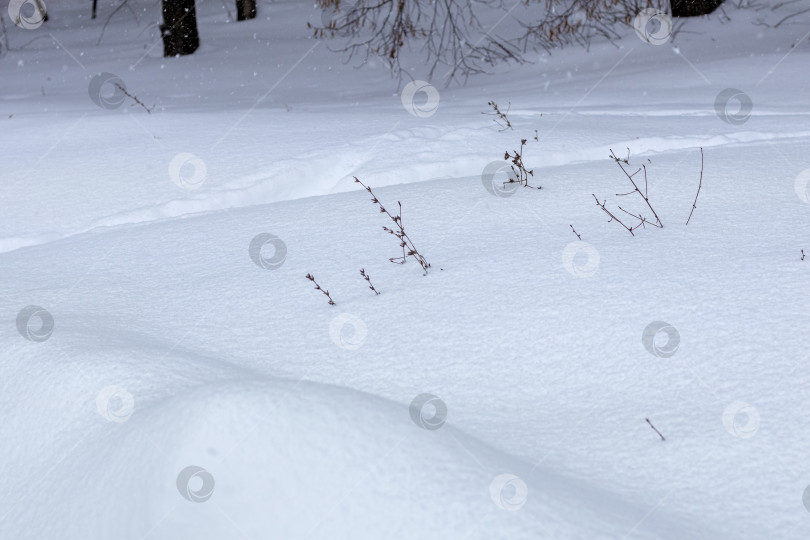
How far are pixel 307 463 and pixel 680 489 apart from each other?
70cm

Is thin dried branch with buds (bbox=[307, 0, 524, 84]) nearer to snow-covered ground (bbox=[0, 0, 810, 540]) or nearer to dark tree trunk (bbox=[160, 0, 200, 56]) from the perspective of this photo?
dark tree trunk (bbox=[160, 0, 200, 56])

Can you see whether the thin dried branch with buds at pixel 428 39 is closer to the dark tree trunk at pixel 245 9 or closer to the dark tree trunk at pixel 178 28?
the dark tree trunk at pixel 178 28

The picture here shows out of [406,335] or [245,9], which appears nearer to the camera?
[406,335]

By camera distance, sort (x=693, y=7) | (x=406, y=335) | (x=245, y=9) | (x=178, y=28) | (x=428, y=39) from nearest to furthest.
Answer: (x=406, y=335) < (x=428, y=39) < (x=693, y=7) < (x=178, y=28) < (x=245, y=9)

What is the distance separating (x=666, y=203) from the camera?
285 centimetres

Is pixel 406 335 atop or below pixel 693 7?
atop

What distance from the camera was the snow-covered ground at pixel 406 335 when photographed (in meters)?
1.34

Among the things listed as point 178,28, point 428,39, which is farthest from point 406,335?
point 178,28

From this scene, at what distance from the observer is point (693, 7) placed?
8625 millimetres

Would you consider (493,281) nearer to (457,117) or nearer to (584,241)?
(584,241)

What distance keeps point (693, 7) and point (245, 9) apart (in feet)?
26.9

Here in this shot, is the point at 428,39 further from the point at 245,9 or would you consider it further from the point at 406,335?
the point at 245,9

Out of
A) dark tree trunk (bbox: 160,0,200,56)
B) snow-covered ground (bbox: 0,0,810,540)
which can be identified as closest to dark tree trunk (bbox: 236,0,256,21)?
dark tree trunk (bbox: 160,0,200,56)

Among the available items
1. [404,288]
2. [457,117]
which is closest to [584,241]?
[404,288]
